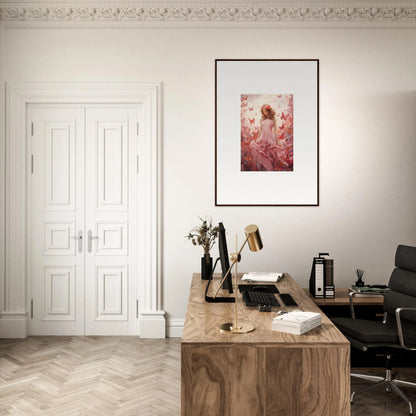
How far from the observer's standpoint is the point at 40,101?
455 centimetres

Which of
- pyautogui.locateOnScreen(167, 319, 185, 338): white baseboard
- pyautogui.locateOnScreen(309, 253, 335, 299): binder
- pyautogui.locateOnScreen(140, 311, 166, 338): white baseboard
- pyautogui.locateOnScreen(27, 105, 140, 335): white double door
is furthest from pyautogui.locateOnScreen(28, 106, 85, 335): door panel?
pyautogui.locateOnScreen(309, 253, 335, 299): binder

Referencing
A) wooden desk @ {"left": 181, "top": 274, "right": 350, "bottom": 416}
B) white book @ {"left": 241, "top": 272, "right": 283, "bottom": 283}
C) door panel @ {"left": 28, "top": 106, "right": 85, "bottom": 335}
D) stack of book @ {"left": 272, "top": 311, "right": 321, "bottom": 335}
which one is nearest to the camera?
wooden desk @ {"left": 181, "top": 274, "right": 350, "bottom": 416}

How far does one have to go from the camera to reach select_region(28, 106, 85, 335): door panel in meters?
4.62

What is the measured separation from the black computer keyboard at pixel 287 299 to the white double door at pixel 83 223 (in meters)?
1.97

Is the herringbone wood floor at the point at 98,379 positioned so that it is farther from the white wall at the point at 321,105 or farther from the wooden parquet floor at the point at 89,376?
the white wall at the point at 321,105

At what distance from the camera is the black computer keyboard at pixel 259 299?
9.39 feet

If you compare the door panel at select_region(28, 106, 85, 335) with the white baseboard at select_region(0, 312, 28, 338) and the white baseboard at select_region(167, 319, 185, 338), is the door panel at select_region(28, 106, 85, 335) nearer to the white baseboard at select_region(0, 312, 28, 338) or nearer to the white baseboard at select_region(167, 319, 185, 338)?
the white baseboard at select_region(0, 312, 28, 338)

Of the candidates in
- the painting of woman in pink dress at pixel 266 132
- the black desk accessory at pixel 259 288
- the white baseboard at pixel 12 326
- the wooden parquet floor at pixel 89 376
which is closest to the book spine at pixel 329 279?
the black desk accessory at pixel 259 288

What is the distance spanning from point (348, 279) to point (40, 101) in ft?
11.8

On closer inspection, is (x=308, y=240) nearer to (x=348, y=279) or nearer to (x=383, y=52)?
(x=348, y=279)

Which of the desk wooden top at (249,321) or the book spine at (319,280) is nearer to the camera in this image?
the desk wooden top at (249,321)

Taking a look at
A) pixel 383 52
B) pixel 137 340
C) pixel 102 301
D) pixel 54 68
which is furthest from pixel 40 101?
pixel 383 52

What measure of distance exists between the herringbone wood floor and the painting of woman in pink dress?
199cm

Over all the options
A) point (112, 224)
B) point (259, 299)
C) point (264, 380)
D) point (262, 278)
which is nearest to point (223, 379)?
point (264, 380)
